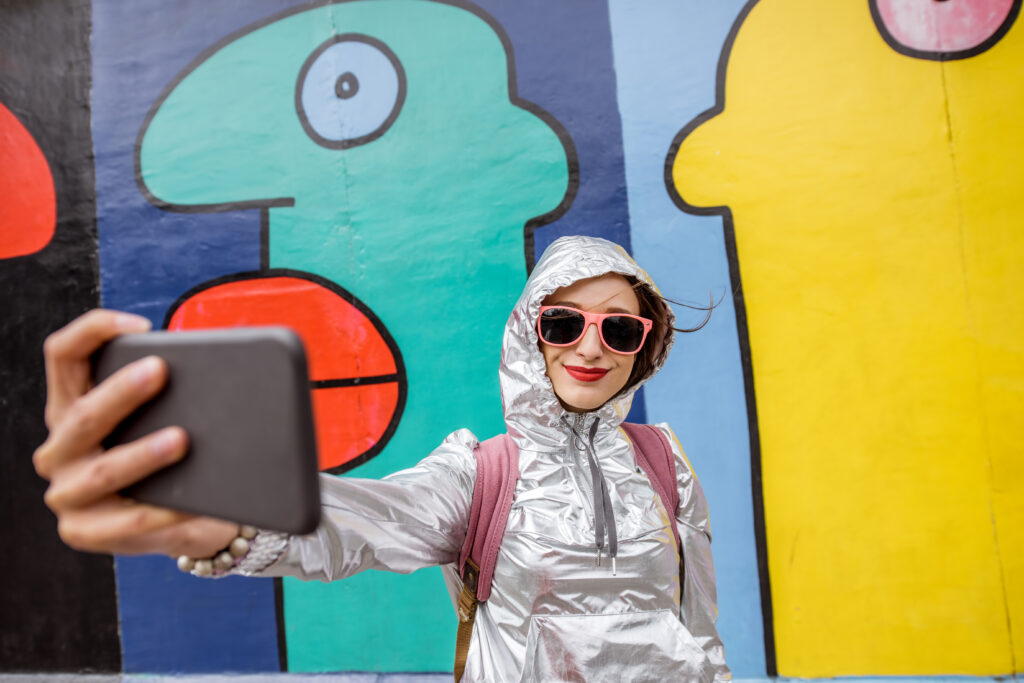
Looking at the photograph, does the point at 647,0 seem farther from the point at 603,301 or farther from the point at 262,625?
the point at 262,625

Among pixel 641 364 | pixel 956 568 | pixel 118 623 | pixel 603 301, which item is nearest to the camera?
pixel 603 301

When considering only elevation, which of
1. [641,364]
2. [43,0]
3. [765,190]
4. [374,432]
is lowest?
[374,432]

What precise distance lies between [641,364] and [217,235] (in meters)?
1.96

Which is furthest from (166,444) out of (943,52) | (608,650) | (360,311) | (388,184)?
(943,52)

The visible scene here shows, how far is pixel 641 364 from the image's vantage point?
4.90 feet

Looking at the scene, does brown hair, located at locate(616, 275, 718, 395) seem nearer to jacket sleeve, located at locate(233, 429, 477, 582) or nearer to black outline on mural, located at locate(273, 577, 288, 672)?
jacket sleeve, located at locate(233, 429, 477, 582)

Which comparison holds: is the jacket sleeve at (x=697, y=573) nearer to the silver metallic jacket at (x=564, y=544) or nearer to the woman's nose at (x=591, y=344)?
the silver metallic jacket at (x=564, y=544)

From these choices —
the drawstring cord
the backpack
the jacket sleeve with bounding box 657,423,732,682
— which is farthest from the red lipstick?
the jacket sleeve with bounding box 657,423,732,682

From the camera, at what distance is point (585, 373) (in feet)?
4.23

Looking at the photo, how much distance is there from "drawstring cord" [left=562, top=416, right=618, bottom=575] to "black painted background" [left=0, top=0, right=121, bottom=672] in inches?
91.4

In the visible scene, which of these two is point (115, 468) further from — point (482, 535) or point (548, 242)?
point (548, 242)

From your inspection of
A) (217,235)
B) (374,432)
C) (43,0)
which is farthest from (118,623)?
(43,0)

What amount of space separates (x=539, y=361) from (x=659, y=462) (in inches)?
16.1

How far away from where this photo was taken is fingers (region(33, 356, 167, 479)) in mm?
574
